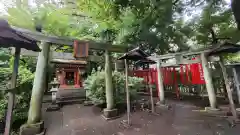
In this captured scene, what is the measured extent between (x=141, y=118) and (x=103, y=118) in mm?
1661

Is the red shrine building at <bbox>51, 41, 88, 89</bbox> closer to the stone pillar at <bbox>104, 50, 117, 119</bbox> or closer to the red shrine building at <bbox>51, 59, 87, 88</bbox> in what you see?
the red shrine building at <bbox>51, 59, 87, 88</bbox>

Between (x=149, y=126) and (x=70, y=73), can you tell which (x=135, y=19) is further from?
(x=70, y=73)

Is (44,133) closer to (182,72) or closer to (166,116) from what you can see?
(166,116)

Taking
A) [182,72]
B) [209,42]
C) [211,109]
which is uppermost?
[209,42]

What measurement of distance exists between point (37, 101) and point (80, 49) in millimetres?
2395

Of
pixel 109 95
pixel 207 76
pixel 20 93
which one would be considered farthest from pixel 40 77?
pixel 207 76

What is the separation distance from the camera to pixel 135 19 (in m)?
7.36

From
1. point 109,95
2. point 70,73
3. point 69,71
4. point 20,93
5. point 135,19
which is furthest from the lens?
point 70,73

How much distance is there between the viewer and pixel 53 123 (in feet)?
17.1

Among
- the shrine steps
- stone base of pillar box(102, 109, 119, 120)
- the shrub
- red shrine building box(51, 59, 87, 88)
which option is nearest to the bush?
stone base of pillar box(102, 109, 119, 120)

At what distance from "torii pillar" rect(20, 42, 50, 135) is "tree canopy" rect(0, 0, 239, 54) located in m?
2.34

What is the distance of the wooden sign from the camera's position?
5.14 metres

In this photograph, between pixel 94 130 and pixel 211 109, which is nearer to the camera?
pixel 94 130

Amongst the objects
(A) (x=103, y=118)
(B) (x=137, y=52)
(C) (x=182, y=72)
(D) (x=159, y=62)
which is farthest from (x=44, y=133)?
(C) (x=182, y=72)
